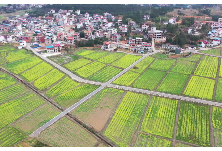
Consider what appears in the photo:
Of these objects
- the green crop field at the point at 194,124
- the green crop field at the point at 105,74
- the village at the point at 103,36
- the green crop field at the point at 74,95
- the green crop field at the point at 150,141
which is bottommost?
the green crop field at the point at 150,141

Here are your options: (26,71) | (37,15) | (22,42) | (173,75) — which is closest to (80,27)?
(22,42)

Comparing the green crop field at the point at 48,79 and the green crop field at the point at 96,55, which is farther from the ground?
the green crop field at the point at 96,55

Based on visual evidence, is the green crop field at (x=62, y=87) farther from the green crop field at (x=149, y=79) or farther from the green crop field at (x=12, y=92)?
the green crop field at (x=149, y=79)

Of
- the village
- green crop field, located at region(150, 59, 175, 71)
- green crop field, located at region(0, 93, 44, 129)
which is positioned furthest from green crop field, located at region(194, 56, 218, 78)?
green crop field, located at region(0, 93, 44, 129)

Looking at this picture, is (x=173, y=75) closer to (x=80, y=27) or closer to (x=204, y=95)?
(x=204, y=95)

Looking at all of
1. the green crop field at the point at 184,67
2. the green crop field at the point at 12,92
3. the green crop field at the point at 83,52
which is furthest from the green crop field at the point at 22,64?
the green crop field at the point at 184,67

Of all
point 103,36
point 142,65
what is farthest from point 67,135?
point 103,36

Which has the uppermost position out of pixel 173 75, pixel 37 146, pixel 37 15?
pixel 37 15
